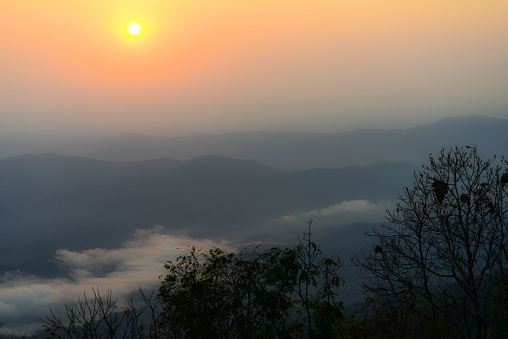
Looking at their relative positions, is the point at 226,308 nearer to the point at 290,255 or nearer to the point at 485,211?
the point at 290,255

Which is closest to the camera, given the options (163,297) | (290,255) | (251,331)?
(251,331)

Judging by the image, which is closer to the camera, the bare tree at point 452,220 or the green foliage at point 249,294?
the bare tree at point 452,220

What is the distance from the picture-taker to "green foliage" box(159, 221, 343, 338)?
61.8 feet

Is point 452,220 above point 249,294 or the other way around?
above

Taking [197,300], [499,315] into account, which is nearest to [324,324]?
[197,300]

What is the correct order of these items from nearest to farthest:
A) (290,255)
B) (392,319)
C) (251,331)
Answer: (392,319) < (251,331) < (290,255)

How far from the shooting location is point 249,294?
21359mm

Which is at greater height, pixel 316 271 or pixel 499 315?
pixel 316 271

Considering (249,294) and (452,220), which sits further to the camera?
(249,294)

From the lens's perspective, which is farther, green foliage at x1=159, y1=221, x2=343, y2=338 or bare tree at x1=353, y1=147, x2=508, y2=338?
green foliage at x1=159, y1=221, x2=343, y2=338

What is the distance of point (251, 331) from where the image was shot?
60.6 feet

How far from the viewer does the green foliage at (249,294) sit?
61.8ft

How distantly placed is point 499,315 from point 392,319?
5.89 meters

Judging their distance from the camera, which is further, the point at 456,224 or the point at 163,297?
the point at 163,297
